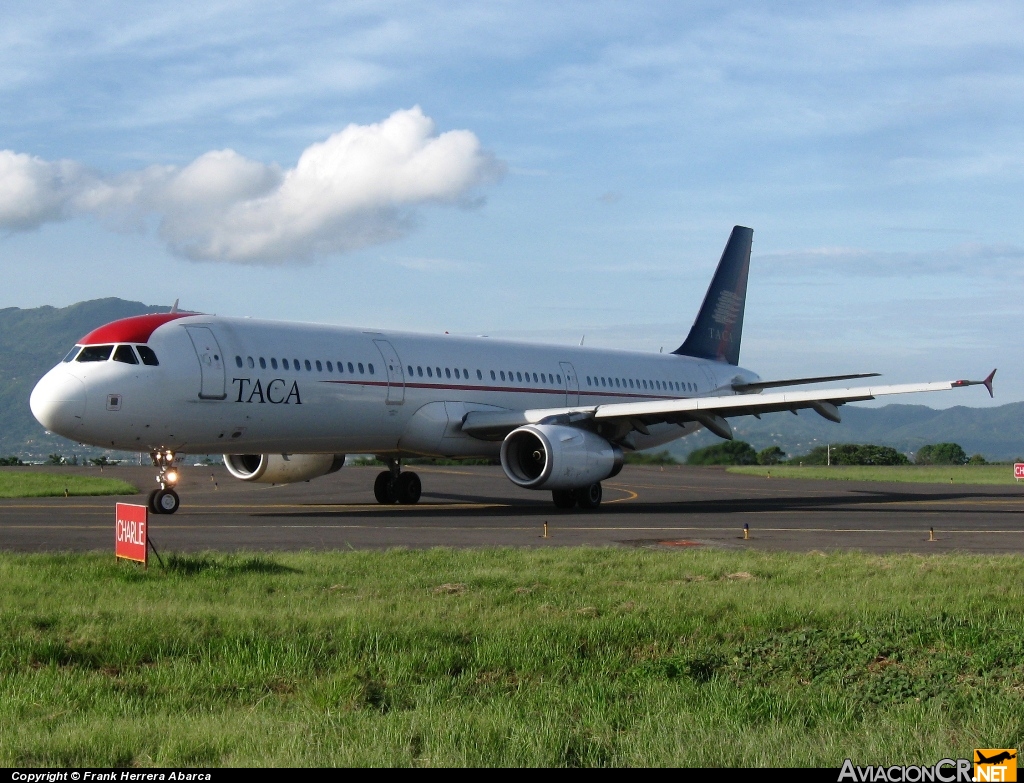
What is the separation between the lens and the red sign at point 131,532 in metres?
12.5

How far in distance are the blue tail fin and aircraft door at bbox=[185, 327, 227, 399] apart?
1904cm

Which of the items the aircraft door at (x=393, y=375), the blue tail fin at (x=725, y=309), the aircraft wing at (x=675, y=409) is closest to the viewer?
the aircraft door at (x=393, y=375)

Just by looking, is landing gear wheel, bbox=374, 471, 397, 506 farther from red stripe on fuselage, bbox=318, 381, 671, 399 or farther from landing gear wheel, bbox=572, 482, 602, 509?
landing gear wheel, bbox=572, 482, 602, 509

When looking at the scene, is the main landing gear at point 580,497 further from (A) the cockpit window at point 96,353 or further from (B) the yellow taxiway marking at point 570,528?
(A) the cockpit window at point 96,353

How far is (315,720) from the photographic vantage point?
6.69 meters

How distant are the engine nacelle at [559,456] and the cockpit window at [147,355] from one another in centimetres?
821

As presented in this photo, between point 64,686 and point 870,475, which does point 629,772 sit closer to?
point 64,686

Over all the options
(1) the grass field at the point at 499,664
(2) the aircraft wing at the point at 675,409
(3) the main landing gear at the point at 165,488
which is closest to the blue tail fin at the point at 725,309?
(2) the aircraft wing at the point at 675,409

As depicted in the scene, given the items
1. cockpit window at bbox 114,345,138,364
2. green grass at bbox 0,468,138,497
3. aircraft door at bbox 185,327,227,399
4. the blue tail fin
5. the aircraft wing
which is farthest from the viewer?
the blue tail fin

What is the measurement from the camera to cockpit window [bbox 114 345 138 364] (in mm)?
22547

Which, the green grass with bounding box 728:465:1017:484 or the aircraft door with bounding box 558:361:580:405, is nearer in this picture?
the aircraft door with bounding box 558:361:580:405

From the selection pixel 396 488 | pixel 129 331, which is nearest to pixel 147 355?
pixel 129 331

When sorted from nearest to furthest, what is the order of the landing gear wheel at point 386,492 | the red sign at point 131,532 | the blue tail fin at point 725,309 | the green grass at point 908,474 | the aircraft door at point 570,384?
1. the red sign at point 131,532
2. the landing gear wheel at point 386,492
3. the aircraft door at point 570,384
4. the blue tail fin at point 725,309
5. the green grass at point 908,474

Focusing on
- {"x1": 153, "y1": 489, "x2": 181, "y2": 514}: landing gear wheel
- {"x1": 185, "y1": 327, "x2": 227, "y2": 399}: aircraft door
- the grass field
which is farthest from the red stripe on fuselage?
the grass field
